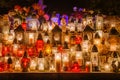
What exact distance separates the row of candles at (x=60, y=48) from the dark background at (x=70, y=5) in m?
0.81

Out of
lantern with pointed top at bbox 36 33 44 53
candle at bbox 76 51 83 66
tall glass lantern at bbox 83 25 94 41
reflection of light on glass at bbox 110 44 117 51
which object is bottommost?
candle at bbox 76 51 83 66

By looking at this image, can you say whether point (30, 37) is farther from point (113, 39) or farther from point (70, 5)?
point (113, 39)

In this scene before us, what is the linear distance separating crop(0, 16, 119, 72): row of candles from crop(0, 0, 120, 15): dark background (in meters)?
0.81

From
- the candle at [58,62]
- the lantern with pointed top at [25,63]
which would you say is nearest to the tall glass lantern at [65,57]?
the candle at [58,62]

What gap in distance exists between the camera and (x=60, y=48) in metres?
7.47

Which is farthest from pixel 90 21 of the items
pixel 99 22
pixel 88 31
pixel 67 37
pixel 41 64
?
pixel 41 64

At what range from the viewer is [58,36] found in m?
7.57

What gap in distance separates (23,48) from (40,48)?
55 centimetres

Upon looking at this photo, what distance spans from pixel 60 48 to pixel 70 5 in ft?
6.31

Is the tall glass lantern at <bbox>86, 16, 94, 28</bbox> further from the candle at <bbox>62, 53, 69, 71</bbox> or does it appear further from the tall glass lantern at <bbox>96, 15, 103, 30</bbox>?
the candle at <bbox>62, 53, 69, 71</bbox>

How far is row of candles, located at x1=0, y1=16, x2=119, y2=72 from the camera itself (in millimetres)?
7516

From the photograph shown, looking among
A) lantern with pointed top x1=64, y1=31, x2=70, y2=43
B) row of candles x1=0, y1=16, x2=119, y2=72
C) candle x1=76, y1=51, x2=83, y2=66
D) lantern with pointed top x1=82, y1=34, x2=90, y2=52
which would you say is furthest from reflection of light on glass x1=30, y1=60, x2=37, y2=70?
lantern with pointed top x1=82, y1=34, x2=90, y2=52

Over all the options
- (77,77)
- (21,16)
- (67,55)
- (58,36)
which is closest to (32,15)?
(21,16)

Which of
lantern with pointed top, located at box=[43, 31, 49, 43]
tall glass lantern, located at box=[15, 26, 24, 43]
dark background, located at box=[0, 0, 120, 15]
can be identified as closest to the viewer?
tall glass lantern, located at box=[15, 26, 24, 43]
